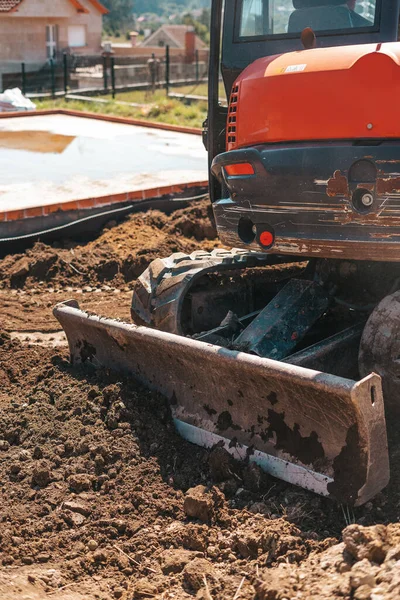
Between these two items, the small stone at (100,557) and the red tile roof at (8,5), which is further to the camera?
the red tile roof at (8,5)

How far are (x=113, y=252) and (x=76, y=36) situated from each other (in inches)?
1426

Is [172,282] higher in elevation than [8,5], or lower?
lower

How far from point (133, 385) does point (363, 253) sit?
1542mm

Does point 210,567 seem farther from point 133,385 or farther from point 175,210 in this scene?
point 175,210

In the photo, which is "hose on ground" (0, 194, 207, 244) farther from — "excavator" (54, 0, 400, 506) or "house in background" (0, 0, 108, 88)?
"house in background" (0, 0, 108, 88)

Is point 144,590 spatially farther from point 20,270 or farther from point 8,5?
point 8,5

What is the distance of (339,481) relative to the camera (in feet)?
13.0

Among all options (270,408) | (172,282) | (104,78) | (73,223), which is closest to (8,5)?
(104,78)

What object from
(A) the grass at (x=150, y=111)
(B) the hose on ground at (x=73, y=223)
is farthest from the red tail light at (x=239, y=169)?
(A) the grass at (x=150, y=111)

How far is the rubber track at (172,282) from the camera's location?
5.41 meters

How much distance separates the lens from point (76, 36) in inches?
1660

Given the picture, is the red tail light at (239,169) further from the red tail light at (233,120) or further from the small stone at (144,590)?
the small stone at (144,590)

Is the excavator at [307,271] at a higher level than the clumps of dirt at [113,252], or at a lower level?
higher

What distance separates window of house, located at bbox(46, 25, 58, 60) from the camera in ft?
129
